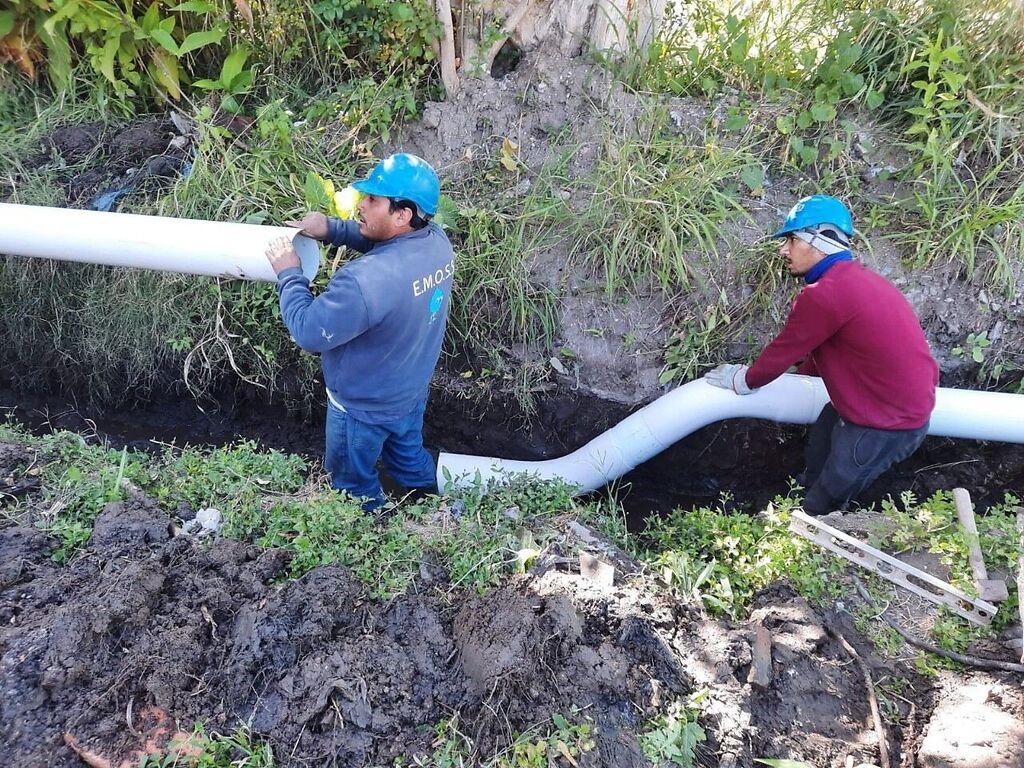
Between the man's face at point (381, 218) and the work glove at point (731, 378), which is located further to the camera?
the work glove at point (731, 378)

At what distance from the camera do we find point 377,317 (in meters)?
2.71

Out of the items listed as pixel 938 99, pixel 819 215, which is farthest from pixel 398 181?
pixel 938 99

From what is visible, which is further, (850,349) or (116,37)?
(116,37)

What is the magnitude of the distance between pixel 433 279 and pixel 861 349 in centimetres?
200

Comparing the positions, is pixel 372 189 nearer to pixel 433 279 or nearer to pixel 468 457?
pixel 433 279

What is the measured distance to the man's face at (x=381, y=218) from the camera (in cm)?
274

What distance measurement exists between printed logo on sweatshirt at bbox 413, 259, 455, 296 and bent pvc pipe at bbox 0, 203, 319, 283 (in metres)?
0.57

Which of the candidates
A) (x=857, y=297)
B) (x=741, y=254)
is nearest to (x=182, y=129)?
(x=741, y=254)

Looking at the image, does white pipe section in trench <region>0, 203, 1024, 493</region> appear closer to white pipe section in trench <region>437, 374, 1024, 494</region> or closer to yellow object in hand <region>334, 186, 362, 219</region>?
white pipe section in trench <region>437, 374, 1024, 494</region>

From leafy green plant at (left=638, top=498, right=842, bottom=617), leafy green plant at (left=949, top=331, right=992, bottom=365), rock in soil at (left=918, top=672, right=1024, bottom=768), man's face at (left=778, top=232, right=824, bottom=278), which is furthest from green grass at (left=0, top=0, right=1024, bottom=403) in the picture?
rock in soil at (left=918, top=672, right=1024, bottom=768)

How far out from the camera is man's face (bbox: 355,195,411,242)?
274 cm

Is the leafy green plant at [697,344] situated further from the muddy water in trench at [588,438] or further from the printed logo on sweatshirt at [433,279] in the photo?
the printed logo on sweatshirt at [433,279]

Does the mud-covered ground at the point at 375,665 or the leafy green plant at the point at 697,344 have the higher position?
the leafy green plant at the point at 697,344

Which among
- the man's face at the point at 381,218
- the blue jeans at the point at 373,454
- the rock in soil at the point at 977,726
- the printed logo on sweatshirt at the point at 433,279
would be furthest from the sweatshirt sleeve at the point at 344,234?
the rock in soil at the point at 977,726
